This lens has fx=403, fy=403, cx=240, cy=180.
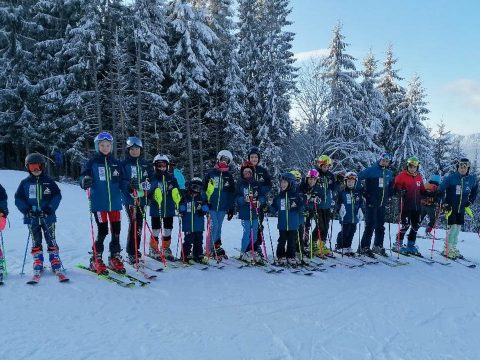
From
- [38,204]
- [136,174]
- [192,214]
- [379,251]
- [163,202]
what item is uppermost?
[136,174]

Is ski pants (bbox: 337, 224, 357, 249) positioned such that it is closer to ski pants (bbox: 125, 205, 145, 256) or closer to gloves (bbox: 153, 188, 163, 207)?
gloves (bbox: 153, 188, 163, 207)

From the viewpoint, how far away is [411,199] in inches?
379

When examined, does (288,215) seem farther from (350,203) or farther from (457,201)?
(457,201)

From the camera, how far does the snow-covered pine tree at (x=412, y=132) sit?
2883 cm

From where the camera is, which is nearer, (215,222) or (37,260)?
(37,260)

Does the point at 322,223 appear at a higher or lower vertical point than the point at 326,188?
lower

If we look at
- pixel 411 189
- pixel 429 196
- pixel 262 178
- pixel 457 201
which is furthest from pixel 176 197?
pixel 457 201

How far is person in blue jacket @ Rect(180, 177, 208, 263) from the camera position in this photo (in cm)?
773

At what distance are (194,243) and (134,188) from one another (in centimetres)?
165

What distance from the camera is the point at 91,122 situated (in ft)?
86.6

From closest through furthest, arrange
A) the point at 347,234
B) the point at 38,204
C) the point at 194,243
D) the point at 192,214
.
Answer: the point at 38,204 < the point at 192,214 < the point at 194,243 < the point at 347,234

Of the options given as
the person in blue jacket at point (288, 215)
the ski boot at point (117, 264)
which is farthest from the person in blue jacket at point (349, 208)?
the ski boot at point (117, 264)

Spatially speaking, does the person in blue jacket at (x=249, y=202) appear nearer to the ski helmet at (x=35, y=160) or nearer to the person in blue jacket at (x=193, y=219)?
the person in blue jacket at (x=193, y=219)

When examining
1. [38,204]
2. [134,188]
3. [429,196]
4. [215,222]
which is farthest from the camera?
[429,196]
